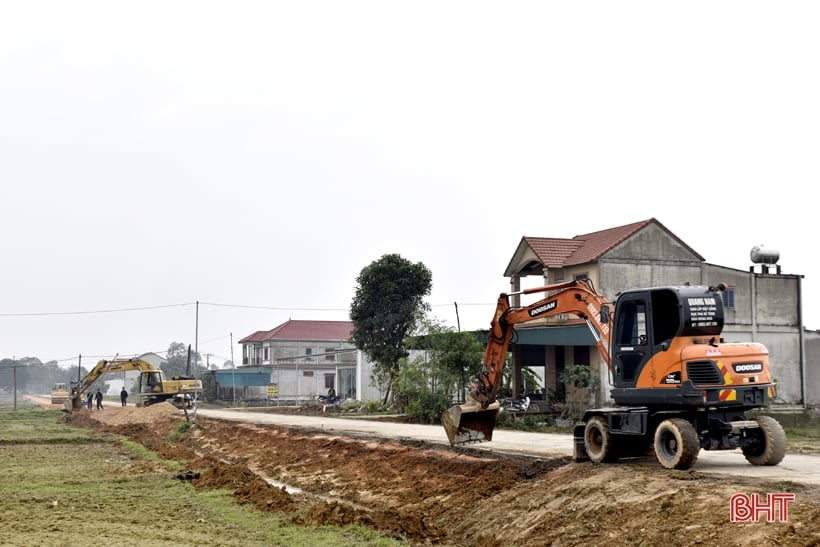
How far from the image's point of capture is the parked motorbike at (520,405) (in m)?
37.1

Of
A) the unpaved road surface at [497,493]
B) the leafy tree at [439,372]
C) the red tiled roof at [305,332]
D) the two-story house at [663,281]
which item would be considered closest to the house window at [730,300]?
the two-story house at [663,281]

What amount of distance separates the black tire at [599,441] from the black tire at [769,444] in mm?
2614

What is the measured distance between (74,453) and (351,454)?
43.2 feet

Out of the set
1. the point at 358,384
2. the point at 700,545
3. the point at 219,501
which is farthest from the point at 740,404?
the point at 358,384

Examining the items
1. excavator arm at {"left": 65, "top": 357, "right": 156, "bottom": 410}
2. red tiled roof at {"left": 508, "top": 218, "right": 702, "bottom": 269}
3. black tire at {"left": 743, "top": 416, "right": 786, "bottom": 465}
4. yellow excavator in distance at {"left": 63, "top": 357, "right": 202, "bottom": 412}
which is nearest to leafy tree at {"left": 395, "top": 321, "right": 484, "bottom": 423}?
red tiled roof at {"left": 508, "top": 218, "right": 702, "bottom": 269}

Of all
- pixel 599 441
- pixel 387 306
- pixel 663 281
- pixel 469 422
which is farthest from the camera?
pixel 387 306

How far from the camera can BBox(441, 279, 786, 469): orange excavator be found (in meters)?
15.5

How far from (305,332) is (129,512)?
277ft

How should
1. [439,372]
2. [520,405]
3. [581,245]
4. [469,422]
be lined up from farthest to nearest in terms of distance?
1. [581,245]
2. [439,372]
3. [520,405]
4. [469,422]

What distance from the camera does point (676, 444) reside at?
15.5 meters

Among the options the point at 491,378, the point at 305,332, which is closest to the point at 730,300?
the point at 491,378

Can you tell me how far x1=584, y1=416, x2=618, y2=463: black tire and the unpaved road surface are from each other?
0.42 m

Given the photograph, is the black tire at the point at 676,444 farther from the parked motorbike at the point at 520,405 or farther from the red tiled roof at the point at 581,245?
the red tiled roof at the point at 581,245

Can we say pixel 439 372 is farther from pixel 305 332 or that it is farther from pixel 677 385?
pixel 305 332
